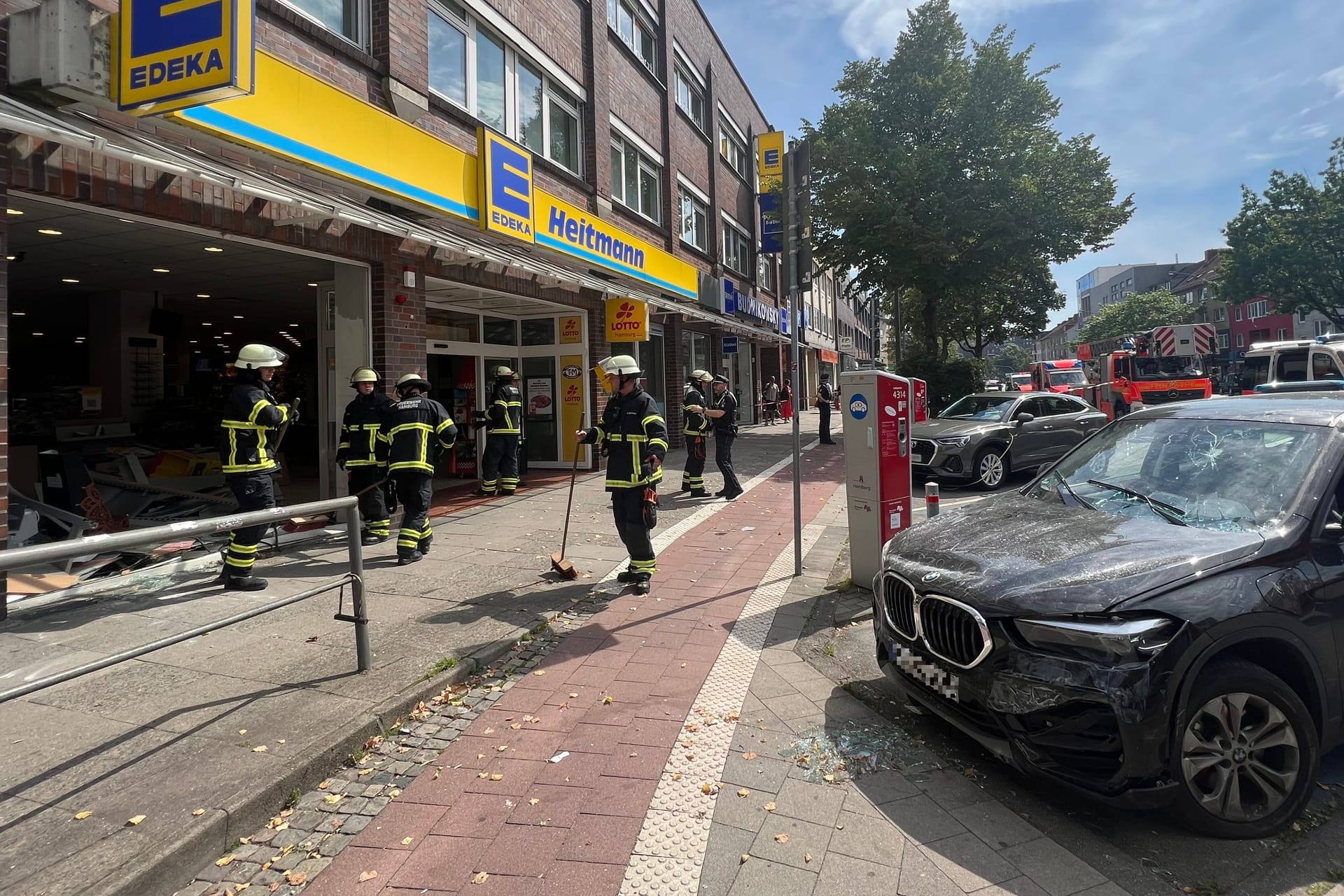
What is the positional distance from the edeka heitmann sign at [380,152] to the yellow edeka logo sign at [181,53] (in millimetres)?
408

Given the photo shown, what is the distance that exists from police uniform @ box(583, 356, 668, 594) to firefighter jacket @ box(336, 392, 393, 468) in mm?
2740

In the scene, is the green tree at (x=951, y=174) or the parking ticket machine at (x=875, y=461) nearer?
the parking ticket machine at (x=875, y=461)

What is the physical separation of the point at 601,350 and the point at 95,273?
24.1 feet

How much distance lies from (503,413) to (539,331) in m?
3.20

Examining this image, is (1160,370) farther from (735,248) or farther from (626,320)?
(626,320)

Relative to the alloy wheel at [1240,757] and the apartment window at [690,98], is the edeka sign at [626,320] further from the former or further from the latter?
the alloy wheel at [1240,757]

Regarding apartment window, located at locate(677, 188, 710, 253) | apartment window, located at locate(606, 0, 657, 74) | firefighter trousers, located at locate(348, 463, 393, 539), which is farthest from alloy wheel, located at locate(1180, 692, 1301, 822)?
apartment window, located at locate(677, 188, 710, 253)

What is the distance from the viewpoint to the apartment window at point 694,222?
64.4ft

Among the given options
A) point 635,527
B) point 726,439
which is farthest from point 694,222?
point 635,527

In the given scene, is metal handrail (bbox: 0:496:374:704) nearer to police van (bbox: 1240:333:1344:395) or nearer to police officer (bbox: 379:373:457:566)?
police officer (bbox: 379:373:457:566)

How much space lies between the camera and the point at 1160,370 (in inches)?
870

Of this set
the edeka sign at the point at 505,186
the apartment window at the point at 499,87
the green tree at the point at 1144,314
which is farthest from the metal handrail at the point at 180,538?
the green tree at the point at 1144,314

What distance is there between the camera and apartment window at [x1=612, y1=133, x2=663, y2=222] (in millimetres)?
15297

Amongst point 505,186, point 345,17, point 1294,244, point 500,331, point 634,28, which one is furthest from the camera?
point 1294,244
